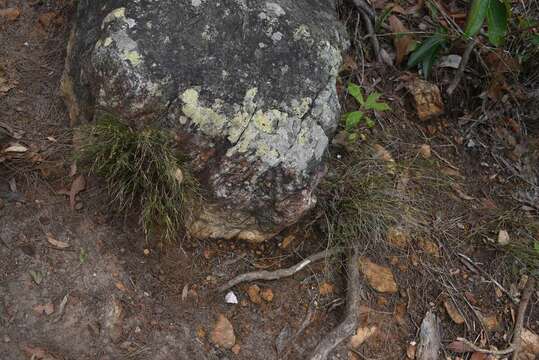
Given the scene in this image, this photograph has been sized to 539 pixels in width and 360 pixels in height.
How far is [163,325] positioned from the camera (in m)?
2.13

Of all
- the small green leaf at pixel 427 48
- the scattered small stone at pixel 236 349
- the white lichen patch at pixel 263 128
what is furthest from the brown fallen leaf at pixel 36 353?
the small green leaf at pixel 427 48

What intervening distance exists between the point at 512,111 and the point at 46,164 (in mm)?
2620

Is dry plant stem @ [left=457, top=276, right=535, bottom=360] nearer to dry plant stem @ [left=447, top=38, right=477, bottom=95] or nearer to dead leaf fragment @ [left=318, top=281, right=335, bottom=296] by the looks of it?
dead leaf fragment @ [left=318, top=281, right=335, bottom=296]

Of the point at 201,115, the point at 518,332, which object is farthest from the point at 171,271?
the point at 518,332

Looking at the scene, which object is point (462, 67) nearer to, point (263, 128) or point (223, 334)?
point (263, 128)

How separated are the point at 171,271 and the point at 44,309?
1.69ft

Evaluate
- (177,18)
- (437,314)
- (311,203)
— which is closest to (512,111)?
(437,314)

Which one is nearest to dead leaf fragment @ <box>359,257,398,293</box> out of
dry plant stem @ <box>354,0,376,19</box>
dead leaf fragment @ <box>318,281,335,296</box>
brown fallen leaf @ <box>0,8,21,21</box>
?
dead leaf fragment @ <box>318,281,335,296</box>

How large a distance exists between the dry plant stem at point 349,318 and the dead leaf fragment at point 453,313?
43 cm

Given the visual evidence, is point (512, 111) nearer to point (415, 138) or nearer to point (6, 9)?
point (415, 138)

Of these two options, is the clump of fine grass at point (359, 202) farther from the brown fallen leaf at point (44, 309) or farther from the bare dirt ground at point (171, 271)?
the brown fallen leaf at point (44, 309)

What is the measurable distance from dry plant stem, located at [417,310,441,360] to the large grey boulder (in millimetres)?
787

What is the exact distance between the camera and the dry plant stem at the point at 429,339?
94.1 inches

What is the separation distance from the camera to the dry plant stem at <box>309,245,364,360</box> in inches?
87.5
